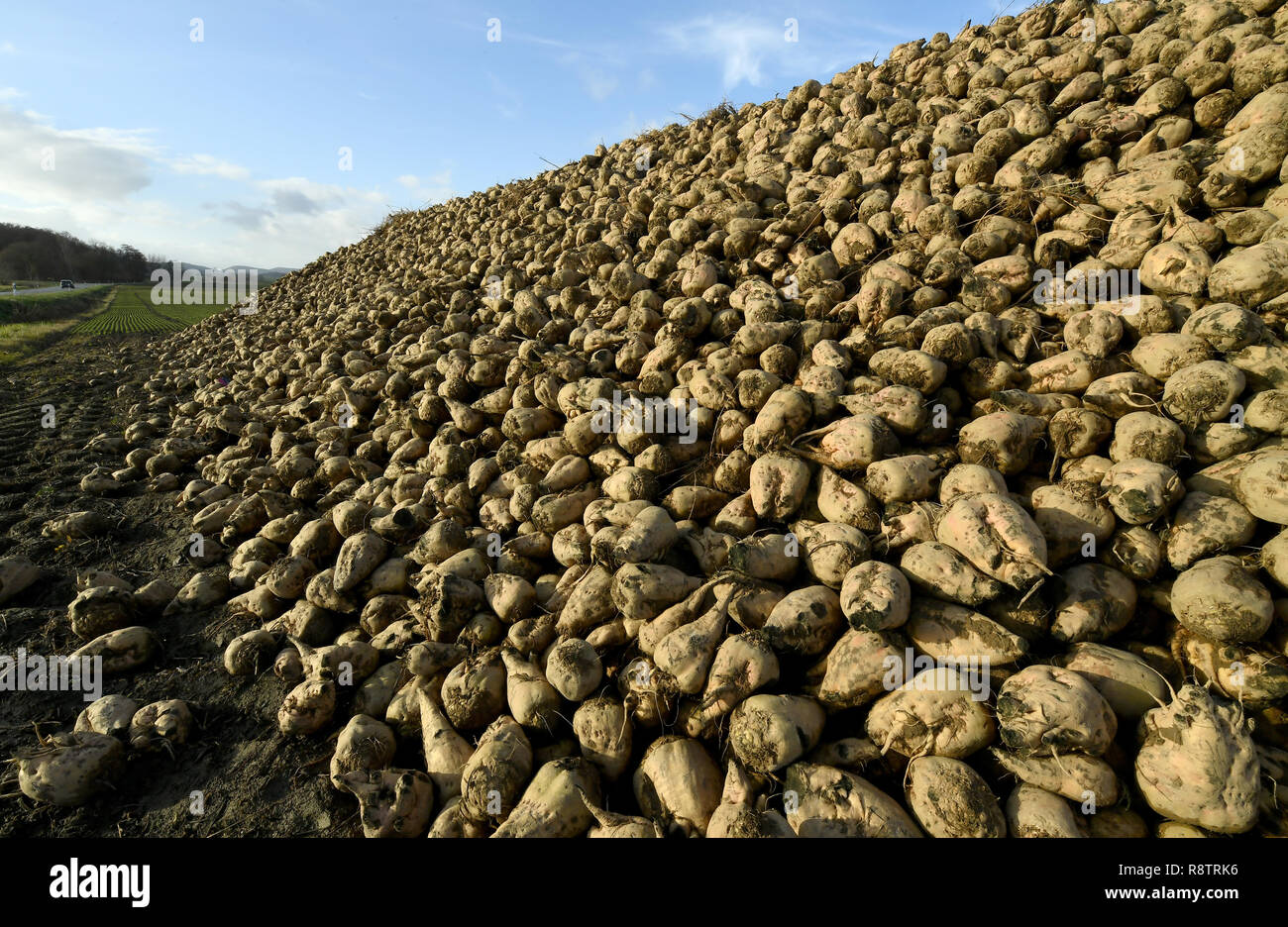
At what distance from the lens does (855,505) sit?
295 cm

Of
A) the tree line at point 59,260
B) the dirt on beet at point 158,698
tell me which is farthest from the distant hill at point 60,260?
the dirt on beet at point 158,698

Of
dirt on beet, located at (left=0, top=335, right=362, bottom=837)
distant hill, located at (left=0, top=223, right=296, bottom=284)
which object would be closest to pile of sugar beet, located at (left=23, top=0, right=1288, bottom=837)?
dirt on beet, located at (left=0, top=335, right=362, bottom=837)

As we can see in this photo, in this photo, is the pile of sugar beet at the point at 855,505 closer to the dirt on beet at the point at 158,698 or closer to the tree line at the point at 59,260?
the dirt on beet at the point at 158,698

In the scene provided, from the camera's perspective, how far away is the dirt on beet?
8.85ft

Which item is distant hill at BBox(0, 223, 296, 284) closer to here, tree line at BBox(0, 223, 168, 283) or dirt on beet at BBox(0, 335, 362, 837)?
tree line at BBox(0, 223, 168, 283)

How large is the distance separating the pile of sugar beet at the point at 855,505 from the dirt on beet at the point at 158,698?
0.16 metres

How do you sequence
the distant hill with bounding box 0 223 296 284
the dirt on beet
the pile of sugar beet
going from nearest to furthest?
→ the pile of sugar beet
the dirt on beet
the distant hill with bounding box 0 223 296 284

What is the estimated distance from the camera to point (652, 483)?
11.6 feet

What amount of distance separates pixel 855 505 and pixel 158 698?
4.22m

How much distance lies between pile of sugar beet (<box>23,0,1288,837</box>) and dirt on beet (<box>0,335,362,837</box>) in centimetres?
16

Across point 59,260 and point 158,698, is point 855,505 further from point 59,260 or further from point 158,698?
point 59,260
